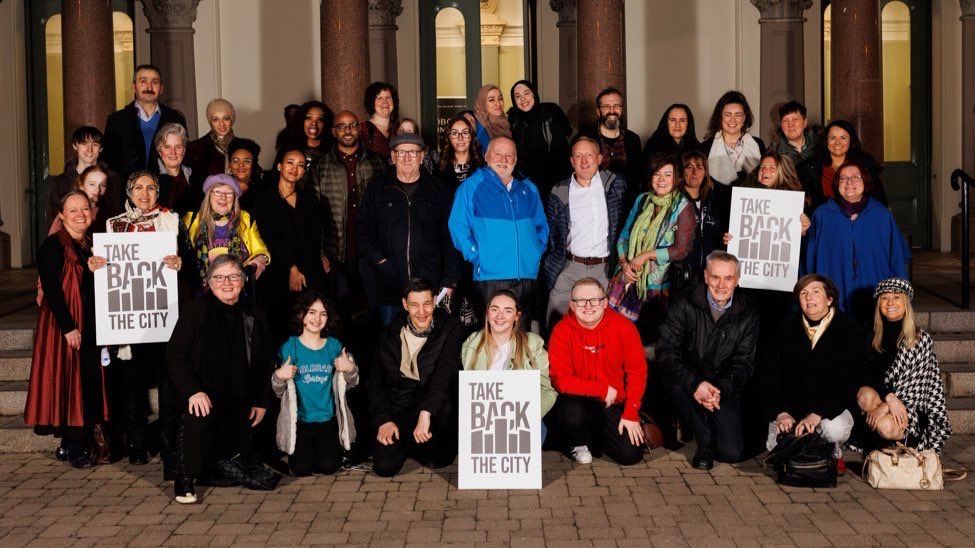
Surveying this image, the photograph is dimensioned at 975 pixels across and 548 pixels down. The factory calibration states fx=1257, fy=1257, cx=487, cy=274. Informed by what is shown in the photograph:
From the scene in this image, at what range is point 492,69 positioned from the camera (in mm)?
16797

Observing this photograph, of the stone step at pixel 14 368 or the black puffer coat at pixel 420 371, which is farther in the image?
the stone step at pixel 14 368

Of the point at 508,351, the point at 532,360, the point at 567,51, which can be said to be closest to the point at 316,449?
the point at 508,351

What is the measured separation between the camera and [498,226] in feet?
27.4

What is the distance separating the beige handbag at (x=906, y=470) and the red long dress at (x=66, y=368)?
4.74 m

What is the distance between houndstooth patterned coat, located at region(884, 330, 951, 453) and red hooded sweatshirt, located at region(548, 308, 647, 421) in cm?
159

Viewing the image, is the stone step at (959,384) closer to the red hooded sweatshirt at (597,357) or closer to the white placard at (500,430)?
the red hooded sweatshirt at (597,357)

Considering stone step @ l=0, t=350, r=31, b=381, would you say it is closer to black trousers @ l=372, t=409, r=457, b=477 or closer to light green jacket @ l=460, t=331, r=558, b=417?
black trousers @ l=372, t=409, r=457, b=477

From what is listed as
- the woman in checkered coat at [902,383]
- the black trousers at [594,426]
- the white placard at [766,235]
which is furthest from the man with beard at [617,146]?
the woman in checkered coat at [902,383]

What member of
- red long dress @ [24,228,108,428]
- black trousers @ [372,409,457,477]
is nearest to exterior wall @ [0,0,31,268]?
red long dress @ [24,228,108,428]

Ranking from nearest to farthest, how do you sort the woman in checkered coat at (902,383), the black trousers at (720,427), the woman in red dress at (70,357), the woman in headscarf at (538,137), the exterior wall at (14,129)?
the woman in checkered coat at (902,383)
the black trousers at (720,427)
the woman in red dress at (70,357)
the woman in headscarf at (538,137)
the exterior wall at (14,129)

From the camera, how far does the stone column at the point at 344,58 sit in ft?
36.6

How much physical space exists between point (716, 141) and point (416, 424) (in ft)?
10.5

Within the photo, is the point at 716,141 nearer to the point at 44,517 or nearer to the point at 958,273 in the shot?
the point at 958,273

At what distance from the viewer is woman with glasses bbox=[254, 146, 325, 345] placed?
8.60m
